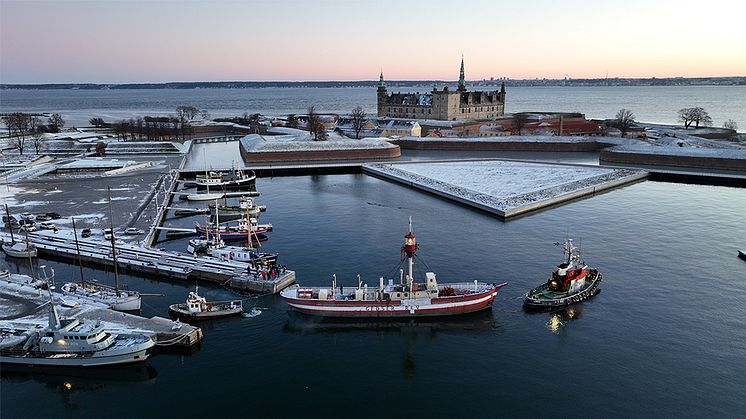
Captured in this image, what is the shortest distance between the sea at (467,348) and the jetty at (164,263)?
0.92m

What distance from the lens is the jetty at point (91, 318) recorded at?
26078mm

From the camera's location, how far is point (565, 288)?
31125mm

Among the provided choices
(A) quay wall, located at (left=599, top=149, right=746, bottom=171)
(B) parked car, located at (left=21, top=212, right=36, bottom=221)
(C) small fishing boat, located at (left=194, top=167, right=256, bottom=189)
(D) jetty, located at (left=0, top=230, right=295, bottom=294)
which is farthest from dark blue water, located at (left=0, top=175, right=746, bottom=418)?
(A) quay wall, located at (left=599, top=149, right=746, bottom=171)

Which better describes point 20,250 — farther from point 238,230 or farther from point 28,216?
point 238,230

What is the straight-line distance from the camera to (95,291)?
30969 millimetres

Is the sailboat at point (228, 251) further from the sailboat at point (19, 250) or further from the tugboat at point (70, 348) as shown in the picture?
the tugboat at point (70, 348)

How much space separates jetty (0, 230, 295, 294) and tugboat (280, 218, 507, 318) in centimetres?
405

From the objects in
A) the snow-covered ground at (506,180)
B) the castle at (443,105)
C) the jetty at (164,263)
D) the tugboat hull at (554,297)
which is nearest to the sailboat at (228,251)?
the jetty at (164,263)

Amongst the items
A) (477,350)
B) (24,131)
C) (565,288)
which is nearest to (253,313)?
(477,350)

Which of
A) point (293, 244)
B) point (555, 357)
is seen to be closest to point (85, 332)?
point (293, 244)

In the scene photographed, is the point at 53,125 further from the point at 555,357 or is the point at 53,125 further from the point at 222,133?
the point at 555,357

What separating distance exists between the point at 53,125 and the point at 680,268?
431 feet

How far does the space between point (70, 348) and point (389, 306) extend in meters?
16.0

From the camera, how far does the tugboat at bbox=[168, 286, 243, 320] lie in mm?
29094
